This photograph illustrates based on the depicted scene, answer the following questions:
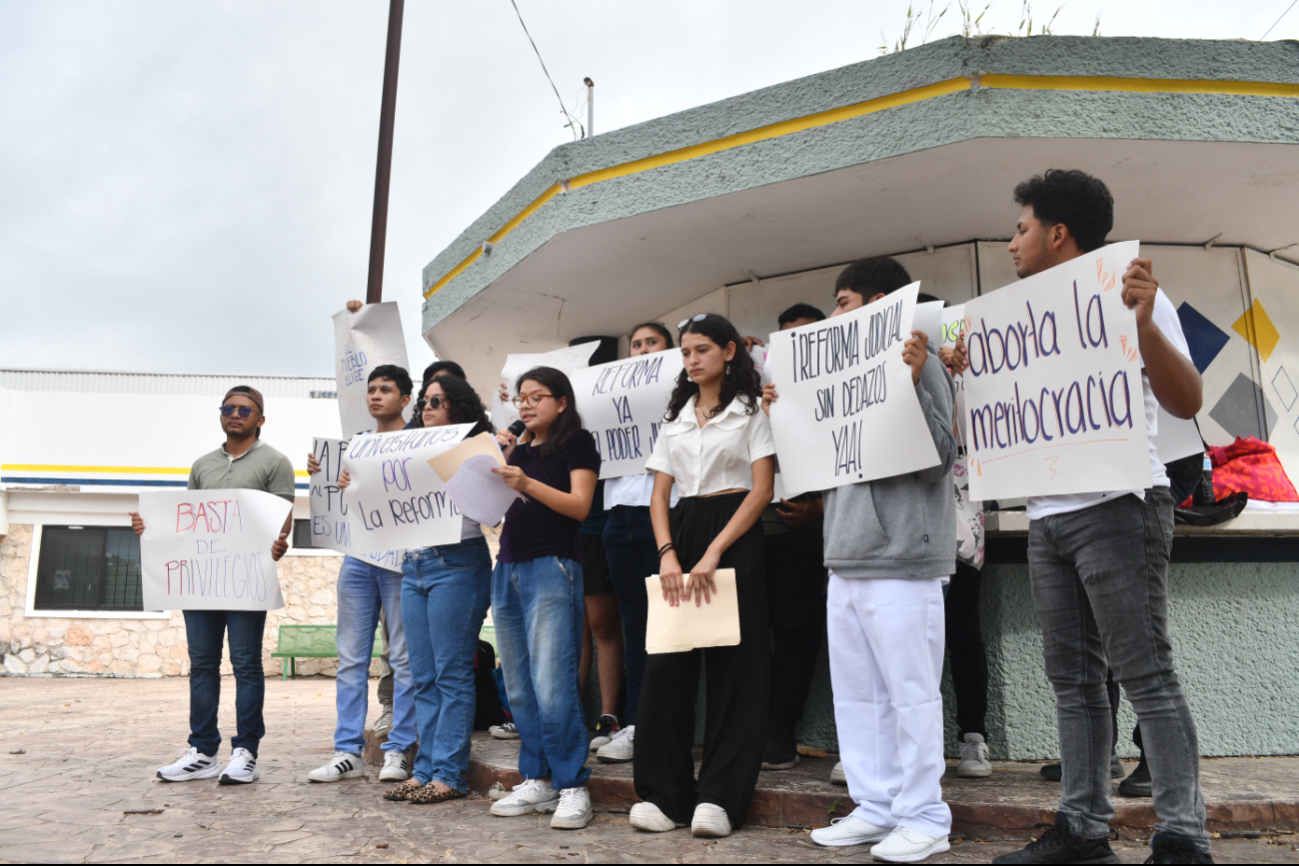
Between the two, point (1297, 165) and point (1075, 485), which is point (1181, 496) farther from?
point (1297, 165)

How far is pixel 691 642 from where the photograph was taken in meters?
3.47

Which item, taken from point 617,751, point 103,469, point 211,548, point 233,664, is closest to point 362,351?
point 211,548

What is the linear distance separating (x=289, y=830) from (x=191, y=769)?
154cm

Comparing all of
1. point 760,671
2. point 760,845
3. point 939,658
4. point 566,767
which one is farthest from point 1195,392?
point 566,767

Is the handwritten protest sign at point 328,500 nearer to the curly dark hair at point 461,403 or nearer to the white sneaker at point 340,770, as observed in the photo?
the curly dark hair at point 461,403

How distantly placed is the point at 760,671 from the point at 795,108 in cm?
286

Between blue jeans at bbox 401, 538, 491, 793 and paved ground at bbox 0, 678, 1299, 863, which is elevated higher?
blue jeans at bbox 401, 538, 491, 793

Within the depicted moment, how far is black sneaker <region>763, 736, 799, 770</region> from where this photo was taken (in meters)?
4.16

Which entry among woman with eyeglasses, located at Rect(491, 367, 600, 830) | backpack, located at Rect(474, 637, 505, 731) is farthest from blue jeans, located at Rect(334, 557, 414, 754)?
woman with eyeglasses, located at Rect(491, 367, 600, 830)

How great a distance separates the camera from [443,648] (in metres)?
4.20

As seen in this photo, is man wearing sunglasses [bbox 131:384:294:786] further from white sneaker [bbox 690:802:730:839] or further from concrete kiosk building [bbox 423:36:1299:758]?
white sneaker [bbox 690:802:730:839]

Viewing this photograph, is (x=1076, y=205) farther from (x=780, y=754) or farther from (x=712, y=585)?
(x=780, y=754)

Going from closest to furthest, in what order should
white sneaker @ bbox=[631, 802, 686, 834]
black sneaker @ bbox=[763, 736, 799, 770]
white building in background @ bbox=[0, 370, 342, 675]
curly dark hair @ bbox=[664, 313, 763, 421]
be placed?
1. white sneaker @ bbox=[631, 802, 686, 834]
2. curly dark hair @ bbox=[664, 313, 763, 421]
3. black sneaker @ bbox=[763, 736, 799, 770]
4. white building in background @ bbox=[0, 370, 342, 675]

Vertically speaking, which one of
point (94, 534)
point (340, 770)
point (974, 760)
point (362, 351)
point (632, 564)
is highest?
point (362, 351)
